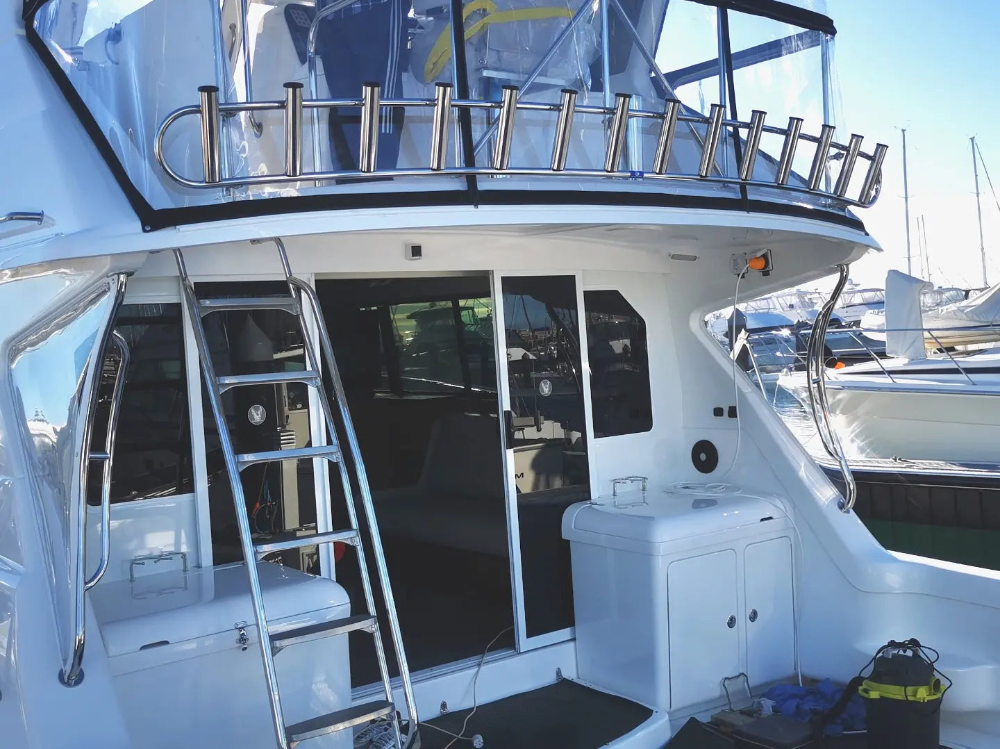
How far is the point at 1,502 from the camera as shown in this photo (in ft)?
8.46

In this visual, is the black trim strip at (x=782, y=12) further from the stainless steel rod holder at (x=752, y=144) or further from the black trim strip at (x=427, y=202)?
the black trim strip at (x=427, y=202)

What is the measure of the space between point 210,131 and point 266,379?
0.79m

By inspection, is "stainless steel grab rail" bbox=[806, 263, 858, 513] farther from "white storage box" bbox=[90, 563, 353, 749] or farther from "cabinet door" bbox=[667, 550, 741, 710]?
"white storage box" bbox=[90, 563, 353, 749]

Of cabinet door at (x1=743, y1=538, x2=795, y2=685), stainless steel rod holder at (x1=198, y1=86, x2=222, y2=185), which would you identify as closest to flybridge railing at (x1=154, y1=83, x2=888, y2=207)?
stainless steel rod holder at (x1=198, y1=86, x2=222, y2=185)

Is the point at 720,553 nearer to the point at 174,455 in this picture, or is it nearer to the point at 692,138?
the point at 692,138

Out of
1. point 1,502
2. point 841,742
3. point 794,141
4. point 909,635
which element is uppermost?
point 794,141

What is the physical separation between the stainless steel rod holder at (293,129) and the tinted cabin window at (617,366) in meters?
2.26

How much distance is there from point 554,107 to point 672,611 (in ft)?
7.23

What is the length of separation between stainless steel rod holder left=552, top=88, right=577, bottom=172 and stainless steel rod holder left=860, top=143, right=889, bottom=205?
4.48 ft

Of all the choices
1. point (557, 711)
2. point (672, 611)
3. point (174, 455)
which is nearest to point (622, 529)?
point (672, 611)

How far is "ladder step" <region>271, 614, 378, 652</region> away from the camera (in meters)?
2.61

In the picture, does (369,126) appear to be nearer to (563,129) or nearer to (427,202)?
(427,202)

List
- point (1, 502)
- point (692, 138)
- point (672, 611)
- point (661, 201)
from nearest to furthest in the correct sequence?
point (1, 502)
point (661, 201)
point (692, 138)
point (672, 611)

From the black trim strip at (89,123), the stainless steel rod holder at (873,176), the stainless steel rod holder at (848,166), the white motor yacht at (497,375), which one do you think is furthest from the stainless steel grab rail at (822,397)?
the black trim strip at (89,123)
